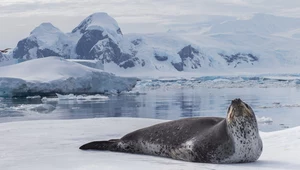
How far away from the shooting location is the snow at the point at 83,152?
12.6 feet

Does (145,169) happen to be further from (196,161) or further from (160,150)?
(160,150)

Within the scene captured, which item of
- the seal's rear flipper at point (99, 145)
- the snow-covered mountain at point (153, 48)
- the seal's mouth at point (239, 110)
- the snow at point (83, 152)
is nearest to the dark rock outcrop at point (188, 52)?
the snow-covered mountain at point (153, 48)

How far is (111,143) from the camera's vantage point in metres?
5.04

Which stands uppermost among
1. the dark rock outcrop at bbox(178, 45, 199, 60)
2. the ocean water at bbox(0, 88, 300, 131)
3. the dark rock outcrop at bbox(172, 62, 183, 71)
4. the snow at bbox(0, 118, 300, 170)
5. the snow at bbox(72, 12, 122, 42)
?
the snow at bbox(72, 12, 122, 42)

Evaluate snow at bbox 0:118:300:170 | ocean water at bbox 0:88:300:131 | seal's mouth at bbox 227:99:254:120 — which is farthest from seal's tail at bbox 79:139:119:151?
ocean water at bbox 0:88:300:131

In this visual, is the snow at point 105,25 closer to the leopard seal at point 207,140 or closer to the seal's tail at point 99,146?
the seal's tail at point 99,146

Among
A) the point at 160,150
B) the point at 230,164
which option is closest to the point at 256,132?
the point at 230,164

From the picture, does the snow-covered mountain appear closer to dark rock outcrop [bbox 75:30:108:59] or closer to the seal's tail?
dark rock outcrop [bbox 75:30:108:59]

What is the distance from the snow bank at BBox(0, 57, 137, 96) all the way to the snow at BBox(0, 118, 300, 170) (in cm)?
3035

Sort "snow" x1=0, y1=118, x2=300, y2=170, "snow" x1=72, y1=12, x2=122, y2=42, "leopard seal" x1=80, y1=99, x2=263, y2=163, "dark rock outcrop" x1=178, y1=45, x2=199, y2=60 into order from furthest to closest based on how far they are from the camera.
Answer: "dark rock outcrop" x1=178, y1=45, x2=199, y2=60
"snow" x1=72, y1=12, x2=122, y2=42
"leopard seal" x1=80, y1=99, x2=263, y2=163
"snow" x1=0, y1=118, x2=300, y2=170

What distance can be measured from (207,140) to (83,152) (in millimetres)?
1228

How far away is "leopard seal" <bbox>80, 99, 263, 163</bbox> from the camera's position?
4.08 m

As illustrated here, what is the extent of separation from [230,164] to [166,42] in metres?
145

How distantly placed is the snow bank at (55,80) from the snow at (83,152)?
3035 cm
